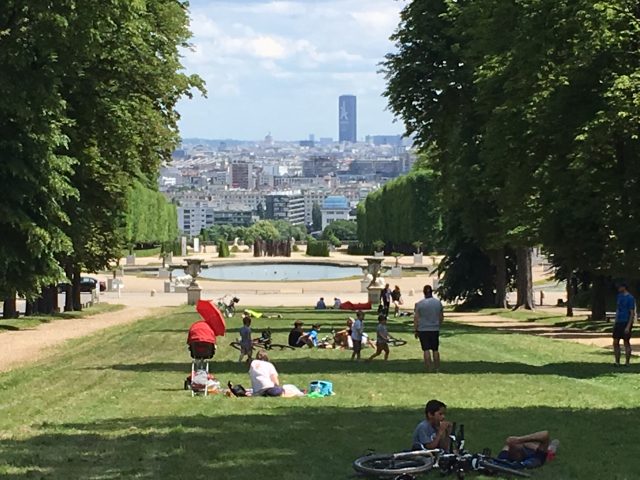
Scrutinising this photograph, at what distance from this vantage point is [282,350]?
30.3m

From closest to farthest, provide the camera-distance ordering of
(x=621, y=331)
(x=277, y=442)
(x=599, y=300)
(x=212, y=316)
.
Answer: (x=277, y=442)
(x=212, y=316)
(x=621, y=331)
(x=599, y=300)

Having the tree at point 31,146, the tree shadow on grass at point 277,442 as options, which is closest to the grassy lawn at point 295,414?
the tree shadow on grass at point 277,442

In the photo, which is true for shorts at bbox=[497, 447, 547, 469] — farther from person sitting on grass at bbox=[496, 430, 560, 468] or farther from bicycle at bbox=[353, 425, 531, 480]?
bicycle at bbox=[353, 425, 531, 480]

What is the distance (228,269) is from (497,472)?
10489cm

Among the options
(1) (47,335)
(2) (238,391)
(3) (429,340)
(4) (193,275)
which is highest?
(4) (193,275)

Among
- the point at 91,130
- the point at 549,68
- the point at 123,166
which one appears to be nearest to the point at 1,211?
the point at 91,130

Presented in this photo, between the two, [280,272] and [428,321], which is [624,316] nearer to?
[428,321]

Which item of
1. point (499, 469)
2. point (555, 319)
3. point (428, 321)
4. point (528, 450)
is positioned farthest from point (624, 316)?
point (555, 319)

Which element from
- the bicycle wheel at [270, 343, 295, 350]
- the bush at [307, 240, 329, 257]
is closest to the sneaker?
the bicycle wheel at [270, 343, 295, 350]

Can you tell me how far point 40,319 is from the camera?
45.2 m

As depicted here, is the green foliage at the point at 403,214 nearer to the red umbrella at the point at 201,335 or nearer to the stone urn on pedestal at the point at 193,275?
the stone urn on pedestal at the point at 193,275

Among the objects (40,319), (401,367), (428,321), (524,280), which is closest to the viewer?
(428,321)

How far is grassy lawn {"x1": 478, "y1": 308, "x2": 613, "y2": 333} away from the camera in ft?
130

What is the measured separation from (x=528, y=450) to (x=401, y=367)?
12381 millimetres
